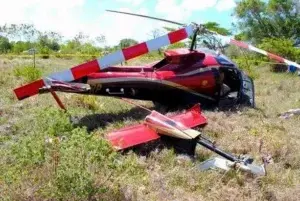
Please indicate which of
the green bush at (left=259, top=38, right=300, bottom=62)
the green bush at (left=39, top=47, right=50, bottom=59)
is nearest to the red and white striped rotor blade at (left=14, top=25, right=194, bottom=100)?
the green bush at (left=39, top=47, right=50, bottom=59)

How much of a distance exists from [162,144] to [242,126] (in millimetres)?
2088

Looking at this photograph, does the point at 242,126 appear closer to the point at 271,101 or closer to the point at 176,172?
the point at 176,172

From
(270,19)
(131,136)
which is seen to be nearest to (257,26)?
(270,19)

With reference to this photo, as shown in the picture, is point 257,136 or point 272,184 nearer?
point 272,184

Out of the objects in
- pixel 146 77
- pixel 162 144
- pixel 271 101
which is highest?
pixel 146 77

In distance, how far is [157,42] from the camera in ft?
26.5

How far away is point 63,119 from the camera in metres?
5.61

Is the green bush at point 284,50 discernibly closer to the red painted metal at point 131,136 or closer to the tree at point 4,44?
the red painted metal at point 131,136

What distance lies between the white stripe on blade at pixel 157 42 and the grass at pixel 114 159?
1.39 meters

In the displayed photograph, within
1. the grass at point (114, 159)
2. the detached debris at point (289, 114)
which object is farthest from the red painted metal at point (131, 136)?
the detached debris at point (289, 114)

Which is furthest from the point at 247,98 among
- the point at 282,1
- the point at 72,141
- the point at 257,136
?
the point at 282,1

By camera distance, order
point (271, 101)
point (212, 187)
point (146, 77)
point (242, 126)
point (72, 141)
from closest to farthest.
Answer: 1. point (72, 141)
2. point (212, 187)
3. point (242, 126)
4. point (146, 77)
5. point (271, 101)

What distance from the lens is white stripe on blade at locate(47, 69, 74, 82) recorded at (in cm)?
744

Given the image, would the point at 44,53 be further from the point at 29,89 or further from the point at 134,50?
the point at 29,89
